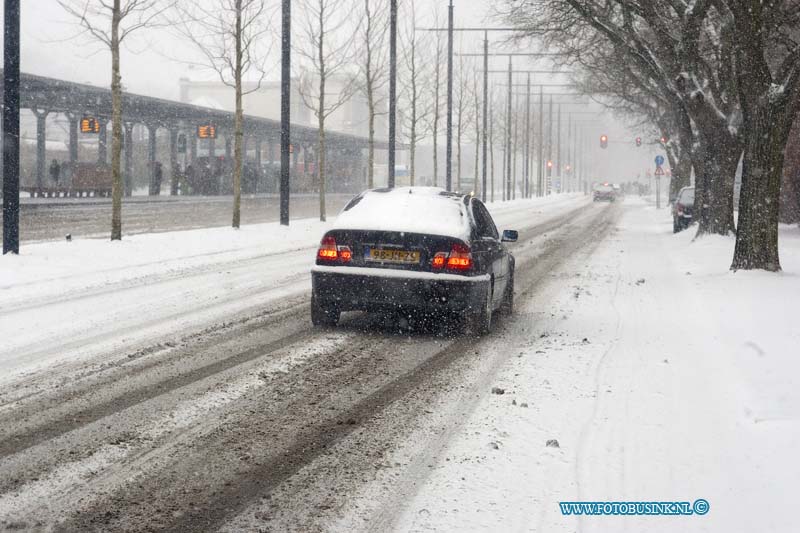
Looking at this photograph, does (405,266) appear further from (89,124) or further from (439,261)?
(89,124)

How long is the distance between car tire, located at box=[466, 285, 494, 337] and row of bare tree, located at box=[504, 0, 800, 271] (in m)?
6.95

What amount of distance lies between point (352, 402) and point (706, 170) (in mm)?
Answer: 16908

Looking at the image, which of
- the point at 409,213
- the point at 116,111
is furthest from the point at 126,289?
the point at 116,111

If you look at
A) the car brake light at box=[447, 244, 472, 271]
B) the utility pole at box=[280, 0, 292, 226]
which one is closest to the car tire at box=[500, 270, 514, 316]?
the car brake light at box=[447, 244, 472, 271]

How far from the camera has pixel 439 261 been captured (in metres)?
8.09

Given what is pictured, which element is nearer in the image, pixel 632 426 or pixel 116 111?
pixel 632 426

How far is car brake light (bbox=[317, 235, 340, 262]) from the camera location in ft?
27.4

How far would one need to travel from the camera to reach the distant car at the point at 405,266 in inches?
317

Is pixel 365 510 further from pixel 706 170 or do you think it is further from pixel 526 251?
pixel 706 170

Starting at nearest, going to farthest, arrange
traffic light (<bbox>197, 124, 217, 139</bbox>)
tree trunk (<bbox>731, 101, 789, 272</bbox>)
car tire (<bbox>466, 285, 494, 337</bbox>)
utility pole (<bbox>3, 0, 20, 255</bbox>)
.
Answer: car tire (<bbox>466, 285, 494, 337</bbox>) < utility pole (<bbox>3, 0, 20, 255</bbox>) < tree trunk (<bbox>731, 101, 789, 272</bbox>) < traffic light (<bbox>197, 124, 217, 139</bbox>)

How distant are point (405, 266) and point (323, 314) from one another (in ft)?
3.39

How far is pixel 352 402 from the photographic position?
5797 mm

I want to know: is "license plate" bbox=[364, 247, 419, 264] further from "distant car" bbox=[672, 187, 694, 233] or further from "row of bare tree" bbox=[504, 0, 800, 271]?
"distant car" bbox=[672, 187, 694, 233]

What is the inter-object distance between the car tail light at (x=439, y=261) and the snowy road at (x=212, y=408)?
2.34ft
